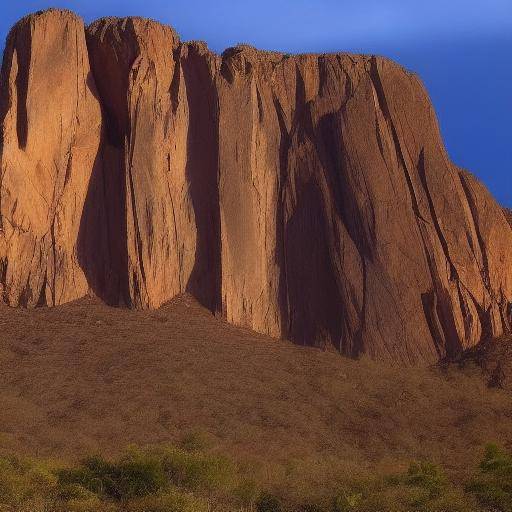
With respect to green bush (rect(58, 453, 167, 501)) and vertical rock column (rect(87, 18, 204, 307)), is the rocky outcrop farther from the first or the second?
green bush (rect(58, 453, 167, 501))

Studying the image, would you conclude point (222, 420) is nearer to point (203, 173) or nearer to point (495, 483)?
point (495, 483)

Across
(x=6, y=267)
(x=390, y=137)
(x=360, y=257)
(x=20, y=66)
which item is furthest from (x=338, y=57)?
(x=6, y=267)

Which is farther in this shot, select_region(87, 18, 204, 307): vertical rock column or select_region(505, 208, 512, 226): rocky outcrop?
select_region(505, 208, 512, 226): rocky outcrop

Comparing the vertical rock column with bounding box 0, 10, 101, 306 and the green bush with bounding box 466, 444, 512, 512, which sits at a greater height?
the vertical rock column with bounding box 0, 10, 101, 306

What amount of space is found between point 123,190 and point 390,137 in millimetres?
9048

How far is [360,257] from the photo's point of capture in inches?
1287

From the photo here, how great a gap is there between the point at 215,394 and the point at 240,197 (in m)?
8.14

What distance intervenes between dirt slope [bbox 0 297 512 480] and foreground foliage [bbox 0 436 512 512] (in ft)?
9.27

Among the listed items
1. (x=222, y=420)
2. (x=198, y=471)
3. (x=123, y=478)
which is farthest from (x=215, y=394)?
(x=123, y=478)

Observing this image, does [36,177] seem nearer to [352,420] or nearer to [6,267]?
[6,267]

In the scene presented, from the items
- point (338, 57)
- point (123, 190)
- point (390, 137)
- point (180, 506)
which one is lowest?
point (180, 506)

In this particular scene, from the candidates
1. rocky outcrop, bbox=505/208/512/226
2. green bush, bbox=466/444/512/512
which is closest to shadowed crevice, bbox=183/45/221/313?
rocky outcrop, bbox=505/208/512/226

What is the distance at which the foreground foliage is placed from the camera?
1806cm

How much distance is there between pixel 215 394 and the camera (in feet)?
89.5
